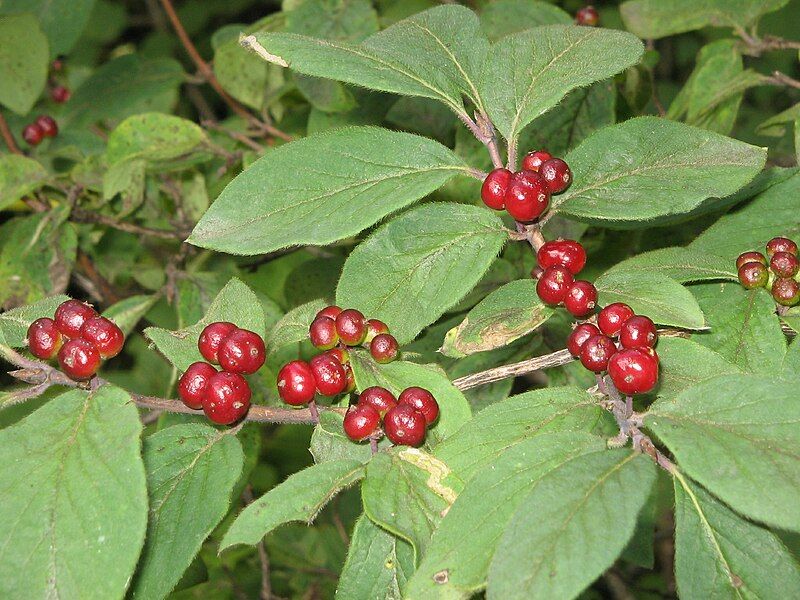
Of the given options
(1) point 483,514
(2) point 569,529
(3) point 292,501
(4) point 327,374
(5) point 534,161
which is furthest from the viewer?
(5) point 534,161

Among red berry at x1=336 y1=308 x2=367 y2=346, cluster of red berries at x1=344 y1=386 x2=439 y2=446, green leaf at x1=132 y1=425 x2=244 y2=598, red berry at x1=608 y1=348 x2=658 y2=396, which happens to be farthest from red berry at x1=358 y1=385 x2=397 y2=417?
red berry at x1=608 y1=348 x2=658 y2=396

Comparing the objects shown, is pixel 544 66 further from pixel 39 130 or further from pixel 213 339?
pixel 39 130

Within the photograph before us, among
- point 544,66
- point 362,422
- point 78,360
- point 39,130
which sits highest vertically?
point 544,66

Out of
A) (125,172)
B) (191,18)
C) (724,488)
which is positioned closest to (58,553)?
(724,488)

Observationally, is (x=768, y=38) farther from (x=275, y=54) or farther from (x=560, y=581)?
(x=560, y=581)

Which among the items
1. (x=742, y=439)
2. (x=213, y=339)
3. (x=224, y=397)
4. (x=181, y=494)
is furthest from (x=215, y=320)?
(x=742, y=439)

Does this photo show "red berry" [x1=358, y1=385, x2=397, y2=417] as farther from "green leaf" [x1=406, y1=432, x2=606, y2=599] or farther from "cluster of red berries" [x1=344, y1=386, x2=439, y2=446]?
"green leaf" [x1=406, y1=432, x2=606, y2=599]

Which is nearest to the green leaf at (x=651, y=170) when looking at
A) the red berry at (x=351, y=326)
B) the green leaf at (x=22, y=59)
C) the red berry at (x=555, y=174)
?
the red berry at (x=555, y=174)
